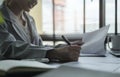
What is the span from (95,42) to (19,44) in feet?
1.52

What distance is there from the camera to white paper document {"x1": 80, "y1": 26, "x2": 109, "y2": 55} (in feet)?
4.87

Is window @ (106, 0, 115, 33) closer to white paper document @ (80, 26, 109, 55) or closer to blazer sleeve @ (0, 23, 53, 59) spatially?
white paper document @ (80, 26, 109, 55)

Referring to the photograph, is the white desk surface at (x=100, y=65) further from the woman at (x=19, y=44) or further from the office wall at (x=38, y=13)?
the office wall at (x=38, y=13)

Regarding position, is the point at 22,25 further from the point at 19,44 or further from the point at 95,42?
the point at 95,42

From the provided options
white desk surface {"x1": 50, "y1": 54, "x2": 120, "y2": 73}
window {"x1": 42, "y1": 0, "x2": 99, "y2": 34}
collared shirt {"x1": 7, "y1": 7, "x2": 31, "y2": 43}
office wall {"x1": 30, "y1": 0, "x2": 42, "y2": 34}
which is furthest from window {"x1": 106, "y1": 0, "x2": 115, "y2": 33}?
white desk surface {"x1": 50, "y1": 54, "x2": 120, "y2": 73}

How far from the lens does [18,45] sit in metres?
1.28

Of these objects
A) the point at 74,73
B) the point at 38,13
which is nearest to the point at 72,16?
the point at 38,13

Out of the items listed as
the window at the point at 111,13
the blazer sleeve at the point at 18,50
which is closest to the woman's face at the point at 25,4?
the blazer sleeve at the point at 18,50

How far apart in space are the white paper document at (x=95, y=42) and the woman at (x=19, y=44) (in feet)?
0.68

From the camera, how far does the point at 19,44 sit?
4.21 feet

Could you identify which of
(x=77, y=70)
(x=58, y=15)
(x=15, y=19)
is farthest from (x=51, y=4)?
(x=77, y=70)

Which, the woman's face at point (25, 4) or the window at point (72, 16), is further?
the window at point (72, 16)

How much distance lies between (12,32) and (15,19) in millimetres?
91

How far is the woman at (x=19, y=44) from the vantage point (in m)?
1.27
